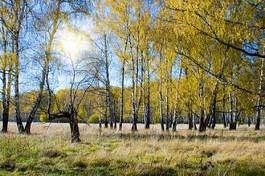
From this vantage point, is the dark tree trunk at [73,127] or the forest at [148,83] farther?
the dark tree trunk at [73,127]

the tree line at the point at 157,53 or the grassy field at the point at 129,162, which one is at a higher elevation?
the tree line at the point at 157,53

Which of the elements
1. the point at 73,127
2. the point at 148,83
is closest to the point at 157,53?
the point at 148,83

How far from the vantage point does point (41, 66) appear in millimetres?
17797

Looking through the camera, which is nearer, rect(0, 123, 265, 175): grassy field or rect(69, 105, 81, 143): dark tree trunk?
rect(0, 123, 265, 175): grassy field

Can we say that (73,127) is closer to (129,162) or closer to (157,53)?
(129,162)

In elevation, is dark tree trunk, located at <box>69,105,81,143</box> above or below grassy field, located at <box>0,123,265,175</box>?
above

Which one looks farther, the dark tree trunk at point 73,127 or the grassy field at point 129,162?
the dark tree trunk at point 73,127

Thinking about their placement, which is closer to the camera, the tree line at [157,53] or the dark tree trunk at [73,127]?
the tree line at [157,53]

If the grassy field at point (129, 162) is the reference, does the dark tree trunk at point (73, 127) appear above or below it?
above

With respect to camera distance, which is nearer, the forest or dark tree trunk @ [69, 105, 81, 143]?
the forest

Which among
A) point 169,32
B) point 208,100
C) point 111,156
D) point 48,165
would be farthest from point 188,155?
point 208,100

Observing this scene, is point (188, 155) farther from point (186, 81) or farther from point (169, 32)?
point (186, 81)

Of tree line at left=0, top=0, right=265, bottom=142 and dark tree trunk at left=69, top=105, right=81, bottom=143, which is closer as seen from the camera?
tree line at left=0, top=0, right=265, bottom=142

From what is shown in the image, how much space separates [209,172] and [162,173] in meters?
0.95
